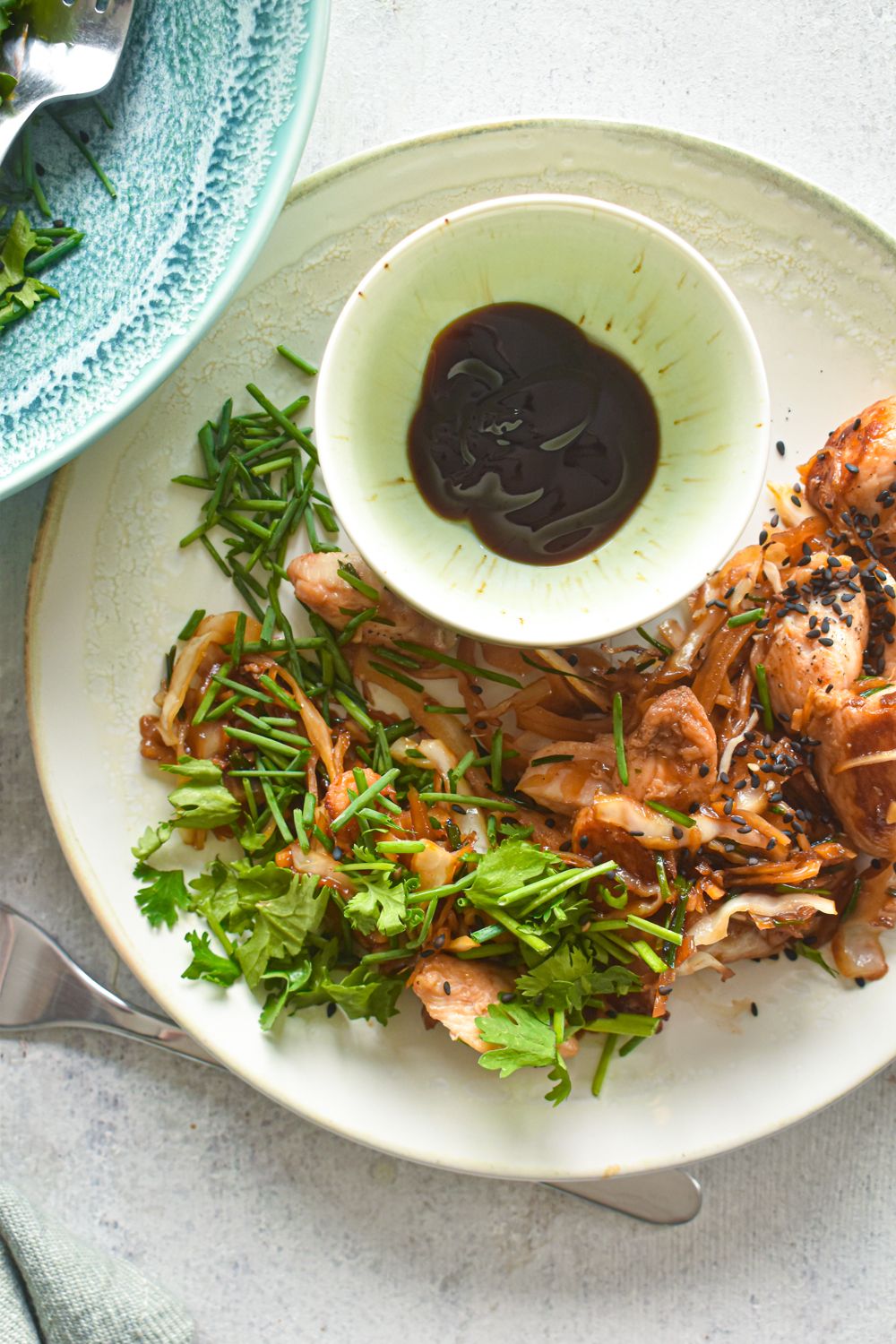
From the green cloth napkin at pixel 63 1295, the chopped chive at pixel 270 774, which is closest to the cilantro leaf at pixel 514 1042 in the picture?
the chopped chive at pixel 270 774

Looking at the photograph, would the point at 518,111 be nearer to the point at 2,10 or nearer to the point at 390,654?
the point at 2,10

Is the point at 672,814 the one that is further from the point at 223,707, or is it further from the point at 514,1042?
the point at 223,707

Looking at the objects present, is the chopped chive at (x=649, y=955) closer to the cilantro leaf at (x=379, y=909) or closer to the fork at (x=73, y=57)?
the cilantro leaf at (x=379, y=909)

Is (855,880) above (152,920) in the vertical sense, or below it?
below

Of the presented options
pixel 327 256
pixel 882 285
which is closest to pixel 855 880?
pixel 882 285

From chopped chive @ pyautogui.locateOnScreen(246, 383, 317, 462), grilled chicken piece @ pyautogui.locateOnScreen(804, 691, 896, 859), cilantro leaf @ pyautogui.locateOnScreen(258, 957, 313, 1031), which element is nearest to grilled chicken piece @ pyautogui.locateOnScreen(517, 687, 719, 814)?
grilled chicken piece @ pyautogui.locateOnScreen(804, 691, 896, 859)

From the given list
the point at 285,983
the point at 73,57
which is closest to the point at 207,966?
the point at 285,983
